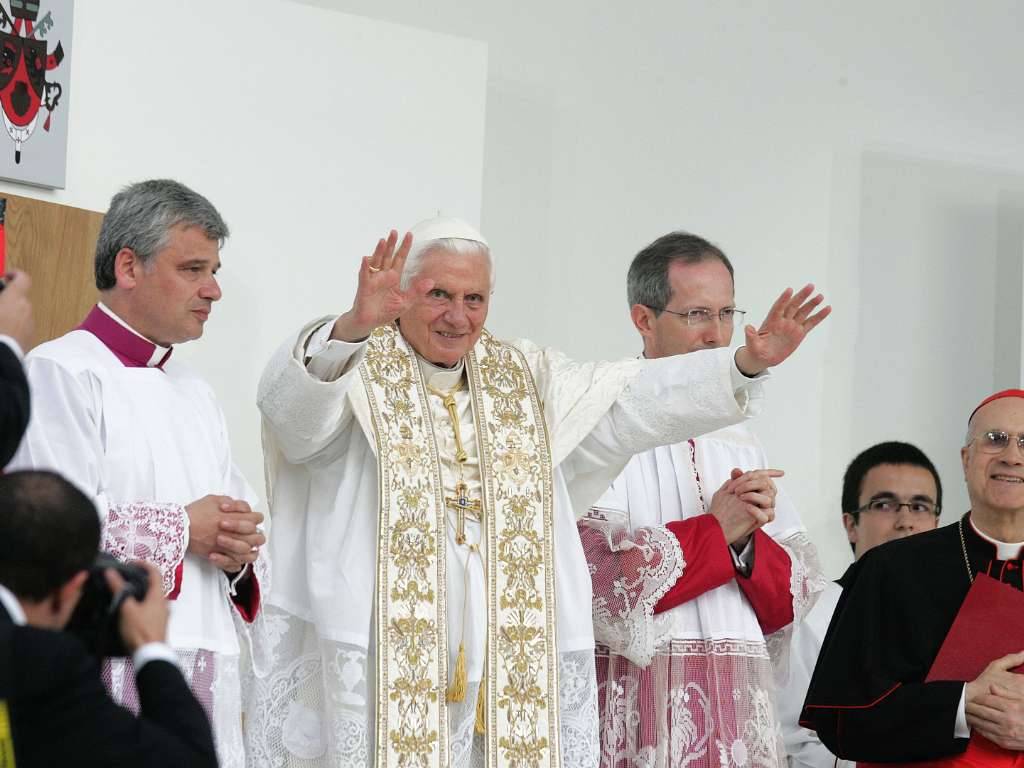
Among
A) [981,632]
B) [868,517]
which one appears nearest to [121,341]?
[981,632]

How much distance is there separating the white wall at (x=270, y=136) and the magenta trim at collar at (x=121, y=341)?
1.27 metres

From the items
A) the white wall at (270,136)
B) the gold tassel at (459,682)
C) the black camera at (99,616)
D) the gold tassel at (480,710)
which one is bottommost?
the gold tassel at (480,710)

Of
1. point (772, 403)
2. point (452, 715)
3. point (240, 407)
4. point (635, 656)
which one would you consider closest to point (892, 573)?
point (635, 656)

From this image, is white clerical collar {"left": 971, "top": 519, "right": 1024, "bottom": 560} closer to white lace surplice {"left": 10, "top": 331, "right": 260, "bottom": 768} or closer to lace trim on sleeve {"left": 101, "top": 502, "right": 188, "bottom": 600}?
white lace surplice {"left": 10, "top": 331, "right": 260, "bottom": 768}

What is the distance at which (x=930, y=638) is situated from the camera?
16.3 ft

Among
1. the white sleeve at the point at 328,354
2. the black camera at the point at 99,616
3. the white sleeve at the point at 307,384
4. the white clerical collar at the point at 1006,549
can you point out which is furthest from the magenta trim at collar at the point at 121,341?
the white clerical collar at the point at 1006,549

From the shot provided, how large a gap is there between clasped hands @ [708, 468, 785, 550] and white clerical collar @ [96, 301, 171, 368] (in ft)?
5.78

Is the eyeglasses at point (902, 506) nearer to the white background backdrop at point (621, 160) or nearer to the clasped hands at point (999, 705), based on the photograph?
the white background backdrop at point (621, 160)

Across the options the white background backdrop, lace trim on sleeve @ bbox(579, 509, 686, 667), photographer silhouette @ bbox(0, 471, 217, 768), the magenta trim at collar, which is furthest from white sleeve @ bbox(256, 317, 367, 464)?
the white background backdrop

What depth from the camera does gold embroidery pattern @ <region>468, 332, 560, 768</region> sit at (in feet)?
14.8

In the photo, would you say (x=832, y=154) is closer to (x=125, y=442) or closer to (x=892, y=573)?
(x=892, y=573)

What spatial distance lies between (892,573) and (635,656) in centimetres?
90

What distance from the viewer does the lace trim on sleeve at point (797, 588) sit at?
5.21 meters

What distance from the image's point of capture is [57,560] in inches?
104
